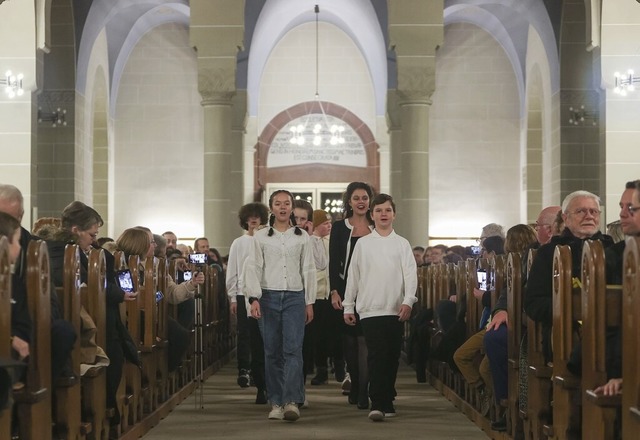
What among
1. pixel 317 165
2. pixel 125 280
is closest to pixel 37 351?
pixel 125 280

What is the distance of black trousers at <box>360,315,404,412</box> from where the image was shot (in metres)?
7.84

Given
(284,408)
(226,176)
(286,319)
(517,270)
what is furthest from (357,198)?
(226,176)

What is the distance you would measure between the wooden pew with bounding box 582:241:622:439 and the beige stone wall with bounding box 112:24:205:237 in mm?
20374

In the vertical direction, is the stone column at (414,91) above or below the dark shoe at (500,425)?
above

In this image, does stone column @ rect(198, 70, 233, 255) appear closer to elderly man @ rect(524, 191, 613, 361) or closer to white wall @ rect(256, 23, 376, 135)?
white wall @ rect(256, 23, 376, 135)

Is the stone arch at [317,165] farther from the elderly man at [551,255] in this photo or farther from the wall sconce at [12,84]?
the elderly man at [551,255]

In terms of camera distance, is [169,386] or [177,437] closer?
[177,437]

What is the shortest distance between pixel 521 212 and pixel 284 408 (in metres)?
17.1

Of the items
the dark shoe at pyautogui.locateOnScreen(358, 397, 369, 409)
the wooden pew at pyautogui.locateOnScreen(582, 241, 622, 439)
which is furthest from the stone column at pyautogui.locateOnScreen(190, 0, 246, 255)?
the wooden pew at pyautogui.locateOnScreen(582, 241, 622, 439)

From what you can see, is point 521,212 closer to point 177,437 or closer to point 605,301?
point 177,437

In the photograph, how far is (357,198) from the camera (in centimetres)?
860

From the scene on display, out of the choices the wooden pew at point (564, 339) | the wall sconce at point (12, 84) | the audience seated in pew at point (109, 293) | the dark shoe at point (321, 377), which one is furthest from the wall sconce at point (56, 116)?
the wooden pew at point (564, 339)

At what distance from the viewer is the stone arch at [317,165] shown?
987 inches

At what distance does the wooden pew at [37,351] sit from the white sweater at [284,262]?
10.5ft
